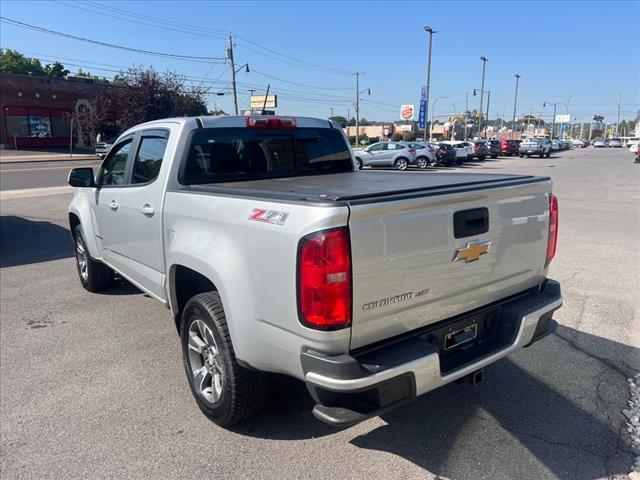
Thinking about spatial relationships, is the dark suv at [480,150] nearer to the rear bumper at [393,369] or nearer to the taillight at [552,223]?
the taillight at [552,223]

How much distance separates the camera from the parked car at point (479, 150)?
37.8 m

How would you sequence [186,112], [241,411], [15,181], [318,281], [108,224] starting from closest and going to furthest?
[318,281] < [241,411] < [108,224] < [15,181] < [186,112]

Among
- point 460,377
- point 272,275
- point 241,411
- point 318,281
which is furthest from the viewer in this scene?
point 241,411

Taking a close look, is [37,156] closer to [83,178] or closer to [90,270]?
[90,270]

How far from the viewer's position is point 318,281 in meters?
2.30

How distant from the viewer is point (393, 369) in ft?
7.71

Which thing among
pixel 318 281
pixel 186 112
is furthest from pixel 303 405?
pixel 186 112

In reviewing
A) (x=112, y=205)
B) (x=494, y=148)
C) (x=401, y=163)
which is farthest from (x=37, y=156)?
(x=112, y=205)

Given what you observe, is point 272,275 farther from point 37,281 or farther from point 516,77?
point 516,77

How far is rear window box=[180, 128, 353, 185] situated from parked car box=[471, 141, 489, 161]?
114 ft

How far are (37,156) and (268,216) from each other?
1700 inches

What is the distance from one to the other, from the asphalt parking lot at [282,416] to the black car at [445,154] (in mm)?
28037

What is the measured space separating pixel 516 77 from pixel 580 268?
80.3 metres

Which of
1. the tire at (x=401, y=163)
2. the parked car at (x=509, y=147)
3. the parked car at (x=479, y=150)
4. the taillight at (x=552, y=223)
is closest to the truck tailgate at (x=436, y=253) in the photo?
the taillight at (x=552, y=223)
